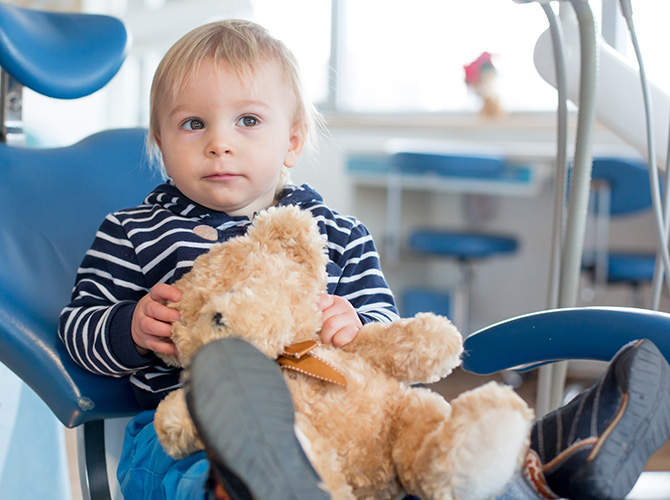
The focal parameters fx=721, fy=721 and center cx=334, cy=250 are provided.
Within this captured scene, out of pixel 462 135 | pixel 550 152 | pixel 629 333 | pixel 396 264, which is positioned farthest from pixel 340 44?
pixel 629 333

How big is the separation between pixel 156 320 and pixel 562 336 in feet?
1.43

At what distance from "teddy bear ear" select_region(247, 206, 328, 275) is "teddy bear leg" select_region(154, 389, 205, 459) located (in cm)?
16

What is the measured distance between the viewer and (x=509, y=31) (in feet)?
11.6

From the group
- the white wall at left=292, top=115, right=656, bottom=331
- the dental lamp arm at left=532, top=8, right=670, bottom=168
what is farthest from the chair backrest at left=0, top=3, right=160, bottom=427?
the white wall at left=292, top=115, right=656, bottom=331

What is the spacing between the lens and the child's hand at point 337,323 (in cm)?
72

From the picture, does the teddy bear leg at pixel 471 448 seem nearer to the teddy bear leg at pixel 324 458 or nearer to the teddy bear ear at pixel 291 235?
the teddy bear leg at pixel 324 458

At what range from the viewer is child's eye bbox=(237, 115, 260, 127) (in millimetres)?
901

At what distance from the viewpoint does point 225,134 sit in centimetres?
87

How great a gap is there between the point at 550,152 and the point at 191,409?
2641 millimetres

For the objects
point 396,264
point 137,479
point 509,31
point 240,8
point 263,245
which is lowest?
point 396,264

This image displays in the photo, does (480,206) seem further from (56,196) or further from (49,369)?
(49,369)

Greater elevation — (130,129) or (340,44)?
(340,44)

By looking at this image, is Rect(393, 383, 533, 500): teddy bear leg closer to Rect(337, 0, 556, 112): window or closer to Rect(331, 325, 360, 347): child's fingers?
Rect(331, 325, 360, 347): child's fingers

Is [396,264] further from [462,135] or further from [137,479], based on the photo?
[137,479]
